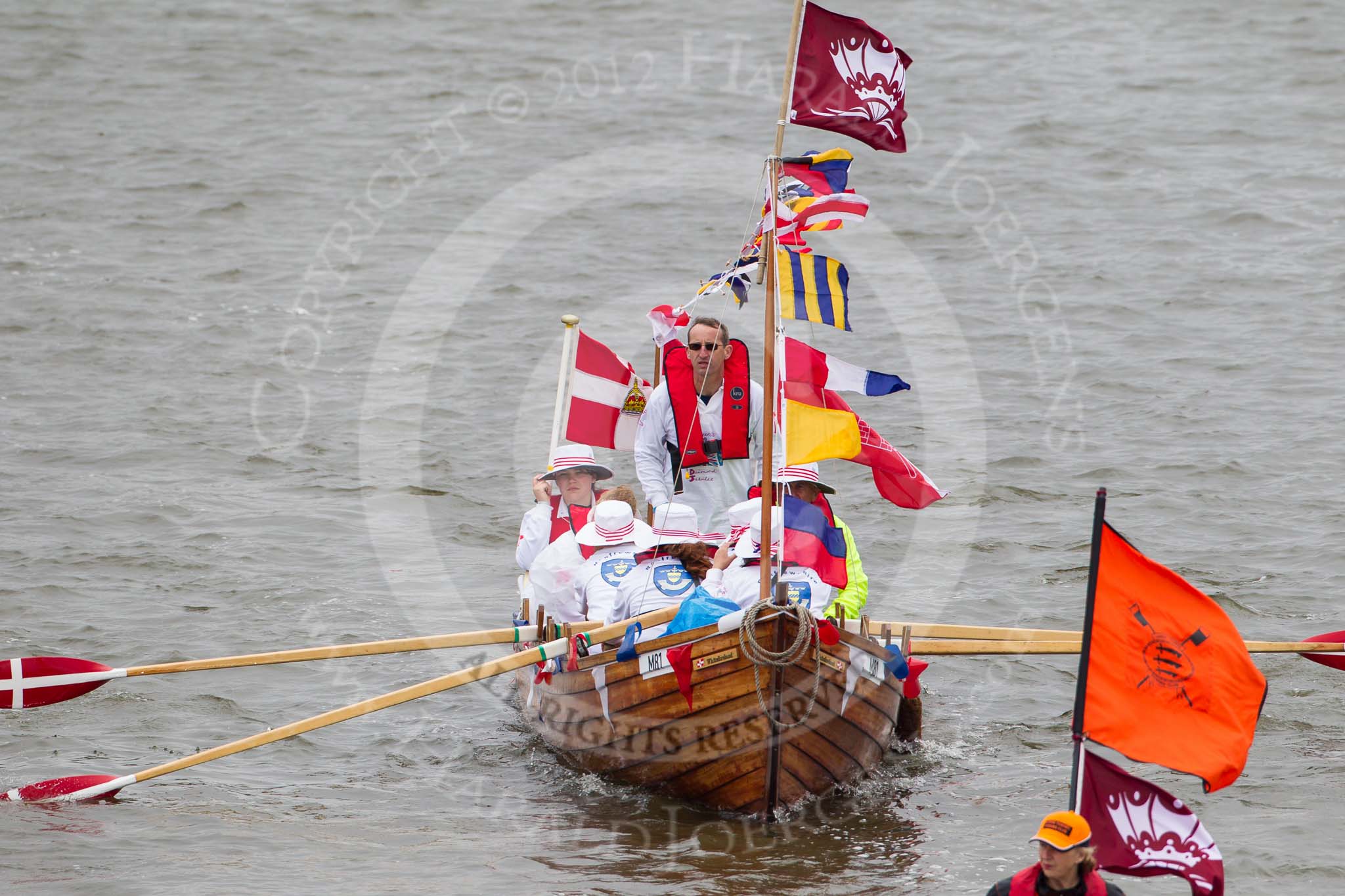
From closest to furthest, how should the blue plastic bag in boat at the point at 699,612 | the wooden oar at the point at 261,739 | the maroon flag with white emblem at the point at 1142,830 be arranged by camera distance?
the maroon flag with white emblem at the point at 1142,830 < the blue plastic bag in boat at the point at 699,612 < the wooden oar at the point at 261,739

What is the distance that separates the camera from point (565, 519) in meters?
10.0

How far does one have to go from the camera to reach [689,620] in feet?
25.5

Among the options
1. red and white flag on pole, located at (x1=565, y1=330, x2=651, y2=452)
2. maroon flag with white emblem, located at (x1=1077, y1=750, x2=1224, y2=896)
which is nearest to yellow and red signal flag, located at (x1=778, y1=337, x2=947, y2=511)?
maroon flag with white emblem, located at (x1=1077, y1=750, x2=1224, y2=896)

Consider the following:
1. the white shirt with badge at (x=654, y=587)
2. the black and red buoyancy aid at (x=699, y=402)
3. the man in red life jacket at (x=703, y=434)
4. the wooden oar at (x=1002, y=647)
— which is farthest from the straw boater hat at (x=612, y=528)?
the wooden oar at (x=1002, y=647)

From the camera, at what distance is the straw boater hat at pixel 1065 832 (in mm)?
5707

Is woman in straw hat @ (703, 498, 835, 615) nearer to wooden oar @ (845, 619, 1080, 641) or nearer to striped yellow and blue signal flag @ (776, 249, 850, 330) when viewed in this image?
wooden oar @ (845, 619, 1080, 641)

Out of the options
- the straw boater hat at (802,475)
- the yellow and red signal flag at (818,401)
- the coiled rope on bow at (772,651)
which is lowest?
the coiled rope on bow at (772,651)

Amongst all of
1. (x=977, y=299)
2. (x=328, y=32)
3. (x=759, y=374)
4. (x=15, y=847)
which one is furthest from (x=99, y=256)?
(x=15, y=847)

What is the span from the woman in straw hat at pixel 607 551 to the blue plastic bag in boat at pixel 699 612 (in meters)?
0.98

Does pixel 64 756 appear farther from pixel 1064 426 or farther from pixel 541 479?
pixel 1064 426

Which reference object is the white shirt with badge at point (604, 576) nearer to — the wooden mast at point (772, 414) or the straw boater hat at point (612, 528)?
the straw boater hat at point (612, 528)

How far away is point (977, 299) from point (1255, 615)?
8.00 m

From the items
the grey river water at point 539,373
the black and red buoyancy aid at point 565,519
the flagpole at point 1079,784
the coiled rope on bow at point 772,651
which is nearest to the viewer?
the flagpole at point 1079,784

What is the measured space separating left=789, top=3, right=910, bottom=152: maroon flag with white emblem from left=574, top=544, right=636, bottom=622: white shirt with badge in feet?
9.12
